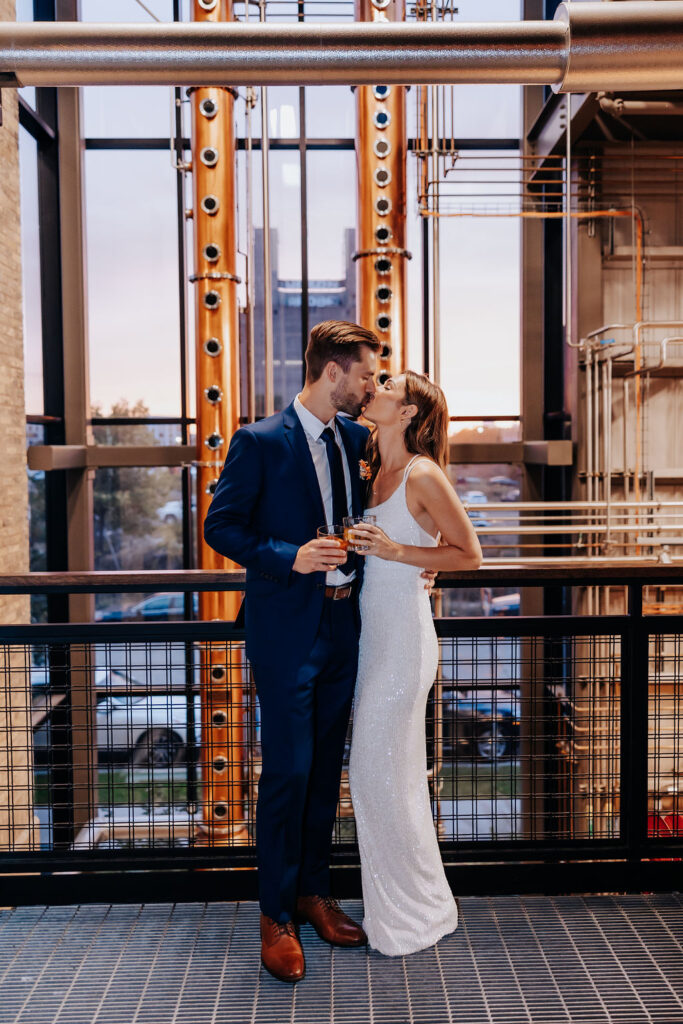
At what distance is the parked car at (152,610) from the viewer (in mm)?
7184

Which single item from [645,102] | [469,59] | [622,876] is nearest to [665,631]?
[622,876]

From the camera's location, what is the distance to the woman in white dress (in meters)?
2.31

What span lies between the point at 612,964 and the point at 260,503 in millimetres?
1496

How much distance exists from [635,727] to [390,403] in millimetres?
1299

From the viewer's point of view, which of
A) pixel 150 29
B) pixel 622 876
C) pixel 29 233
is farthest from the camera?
pixel 29 233

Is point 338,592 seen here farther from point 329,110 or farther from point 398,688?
point 329,110

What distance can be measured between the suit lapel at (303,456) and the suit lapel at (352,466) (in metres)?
0.11

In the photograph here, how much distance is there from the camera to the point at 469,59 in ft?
5.10

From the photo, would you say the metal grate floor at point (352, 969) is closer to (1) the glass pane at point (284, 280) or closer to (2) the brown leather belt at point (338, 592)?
(2) the brown leather belt at point (338, 592)

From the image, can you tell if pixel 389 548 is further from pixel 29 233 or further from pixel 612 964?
pixel 29 233

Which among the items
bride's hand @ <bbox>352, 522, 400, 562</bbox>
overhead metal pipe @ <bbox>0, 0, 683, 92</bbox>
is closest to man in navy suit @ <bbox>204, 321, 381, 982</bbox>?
bride's hand @ <bbox>352, 522, 400, 562</bbox>

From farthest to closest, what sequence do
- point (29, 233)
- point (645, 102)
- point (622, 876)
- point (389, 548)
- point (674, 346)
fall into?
point (29, 233)
point (674, 346)
point (645, 102)
point (622, 876)
point (389, 548)

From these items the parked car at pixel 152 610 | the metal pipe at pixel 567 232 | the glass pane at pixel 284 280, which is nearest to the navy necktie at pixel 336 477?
the metal pipe at pixel 567 232

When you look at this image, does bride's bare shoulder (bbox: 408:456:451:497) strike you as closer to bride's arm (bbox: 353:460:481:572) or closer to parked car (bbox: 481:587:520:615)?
bride's arm (bbox: 353:460:481:572)
